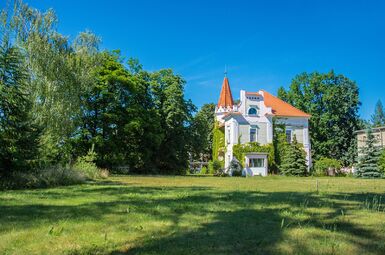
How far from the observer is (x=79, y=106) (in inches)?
1060

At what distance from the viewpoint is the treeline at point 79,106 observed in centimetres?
1395

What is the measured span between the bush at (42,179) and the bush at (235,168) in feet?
77.4

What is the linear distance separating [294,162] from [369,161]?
7467 mm

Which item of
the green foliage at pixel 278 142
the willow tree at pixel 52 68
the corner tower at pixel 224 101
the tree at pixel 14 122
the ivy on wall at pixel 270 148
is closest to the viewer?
the tree at pixel 14 122

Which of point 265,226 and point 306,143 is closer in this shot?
point 265,226

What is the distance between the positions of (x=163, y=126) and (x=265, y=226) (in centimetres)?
3400

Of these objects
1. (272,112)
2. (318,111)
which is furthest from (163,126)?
(318,111)

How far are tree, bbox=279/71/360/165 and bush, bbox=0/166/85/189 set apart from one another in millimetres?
40509

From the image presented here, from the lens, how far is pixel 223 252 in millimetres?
4262

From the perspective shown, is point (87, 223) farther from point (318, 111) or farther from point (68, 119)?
point (318, 111)

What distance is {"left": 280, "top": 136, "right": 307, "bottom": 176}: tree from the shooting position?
37188 mm

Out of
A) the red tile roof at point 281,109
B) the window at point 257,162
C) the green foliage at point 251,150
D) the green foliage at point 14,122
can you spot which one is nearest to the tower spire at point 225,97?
the red tile roof at point 281,109

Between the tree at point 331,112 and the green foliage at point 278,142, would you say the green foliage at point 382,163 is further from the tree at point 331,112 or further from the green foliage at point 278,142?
the tree at point 331,112

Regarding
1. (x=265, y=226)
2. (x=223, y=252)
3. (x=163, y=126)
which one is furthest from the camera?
(x=163, y=126)
